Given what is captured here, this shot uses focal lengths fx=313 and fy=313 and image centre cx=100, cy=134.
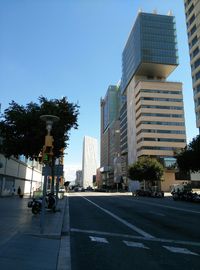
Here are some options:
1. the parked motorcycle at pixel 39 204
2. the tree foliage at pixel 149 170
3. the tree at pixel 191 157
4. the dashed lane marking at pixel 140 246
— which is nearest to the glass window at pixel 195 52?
the tree foliage at pixel 149 170

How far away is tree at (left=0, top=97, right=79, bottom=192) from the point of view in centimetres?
2223

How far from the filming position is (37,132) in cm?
2181

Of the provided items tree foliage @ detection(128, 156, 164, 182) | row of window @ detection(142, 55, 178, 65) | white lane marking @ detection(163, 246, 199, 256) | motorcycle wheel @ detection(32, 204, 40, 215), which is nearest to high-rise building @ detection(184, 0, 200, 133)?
tree foliage @ detection(128, 156, 164, 182)

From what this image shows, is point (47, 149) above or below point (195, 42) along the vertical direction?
below

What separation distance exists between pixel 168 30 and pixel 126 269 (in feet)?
454

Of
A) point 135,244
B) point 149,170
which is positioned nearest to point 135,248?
point 135,244

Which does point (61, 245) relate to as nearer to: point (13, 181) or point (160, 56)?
point (13, 181)

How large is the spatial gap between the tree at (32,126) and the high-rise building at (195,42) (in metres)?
51.8

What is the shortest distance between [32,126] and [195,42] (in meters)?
61.7

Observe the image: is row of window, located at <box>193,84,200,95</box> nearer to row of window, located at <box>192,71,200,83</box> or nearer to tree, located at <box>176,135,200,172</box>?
Answer: row of window, located at <box>192,71,200,83</box>

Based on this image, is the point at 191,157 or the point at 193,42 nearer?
the point at 191,157

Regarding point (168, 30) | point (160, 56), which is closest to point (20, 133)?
point (160, 56)

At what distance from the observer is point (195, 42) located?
241 feet

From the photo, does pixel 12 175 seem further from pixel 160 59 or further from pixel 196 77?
pixel 160 59
